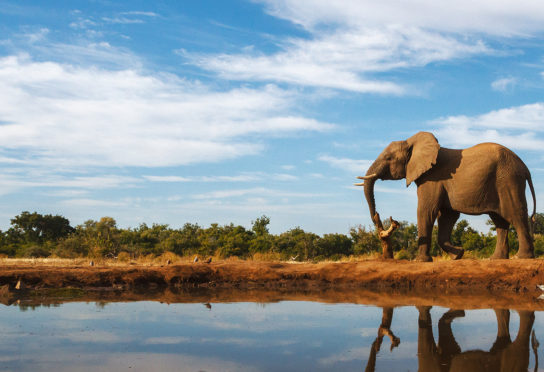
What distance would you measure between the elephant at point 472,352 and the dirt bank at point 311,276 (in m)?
5.87

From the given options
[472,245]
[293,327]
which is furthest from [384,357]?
[472,245]

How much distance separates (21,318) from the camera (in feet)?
31.2

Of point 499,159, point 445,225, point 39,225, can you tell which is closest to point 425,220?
point 445,225

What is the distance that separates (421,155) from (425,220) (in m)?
1.96

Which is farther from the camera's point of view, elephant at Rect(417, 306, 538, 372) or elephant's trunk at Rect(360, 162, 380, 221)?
elephant's trunk at Rect(360, 162, 380, 221)

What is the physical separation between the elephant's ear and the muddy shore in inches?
112

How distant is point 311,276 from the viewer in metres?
15.6

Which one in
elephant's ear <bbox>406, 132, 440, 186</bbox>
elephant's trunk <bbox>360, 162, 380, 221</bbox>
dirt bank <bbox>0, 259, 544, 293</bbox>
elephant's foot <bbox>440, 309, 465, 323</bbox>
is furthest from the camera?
elephant's trunk <bbox>360, 162, 380, 221</bbox>

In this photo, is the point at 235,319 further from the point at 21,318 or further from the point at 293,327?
the point at 21,318

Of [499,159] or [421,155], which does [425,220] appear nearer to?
[421,155]

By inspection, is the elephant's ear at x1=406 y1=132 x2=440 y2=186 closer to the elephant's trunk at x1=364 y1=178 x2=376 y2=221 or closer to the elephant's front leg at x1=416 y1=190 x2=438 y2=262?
the elephant's front leg at x1=416 y1=190 x2=438 y2=262

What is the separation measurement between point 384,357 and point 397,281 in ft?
29.1

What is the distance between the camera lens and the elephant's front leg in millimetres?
16844

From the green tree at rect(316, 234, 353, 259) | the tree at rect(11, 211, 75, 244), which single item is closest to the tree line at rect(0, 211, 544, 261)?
the green tree at rect(316, 234, 353, 259)
